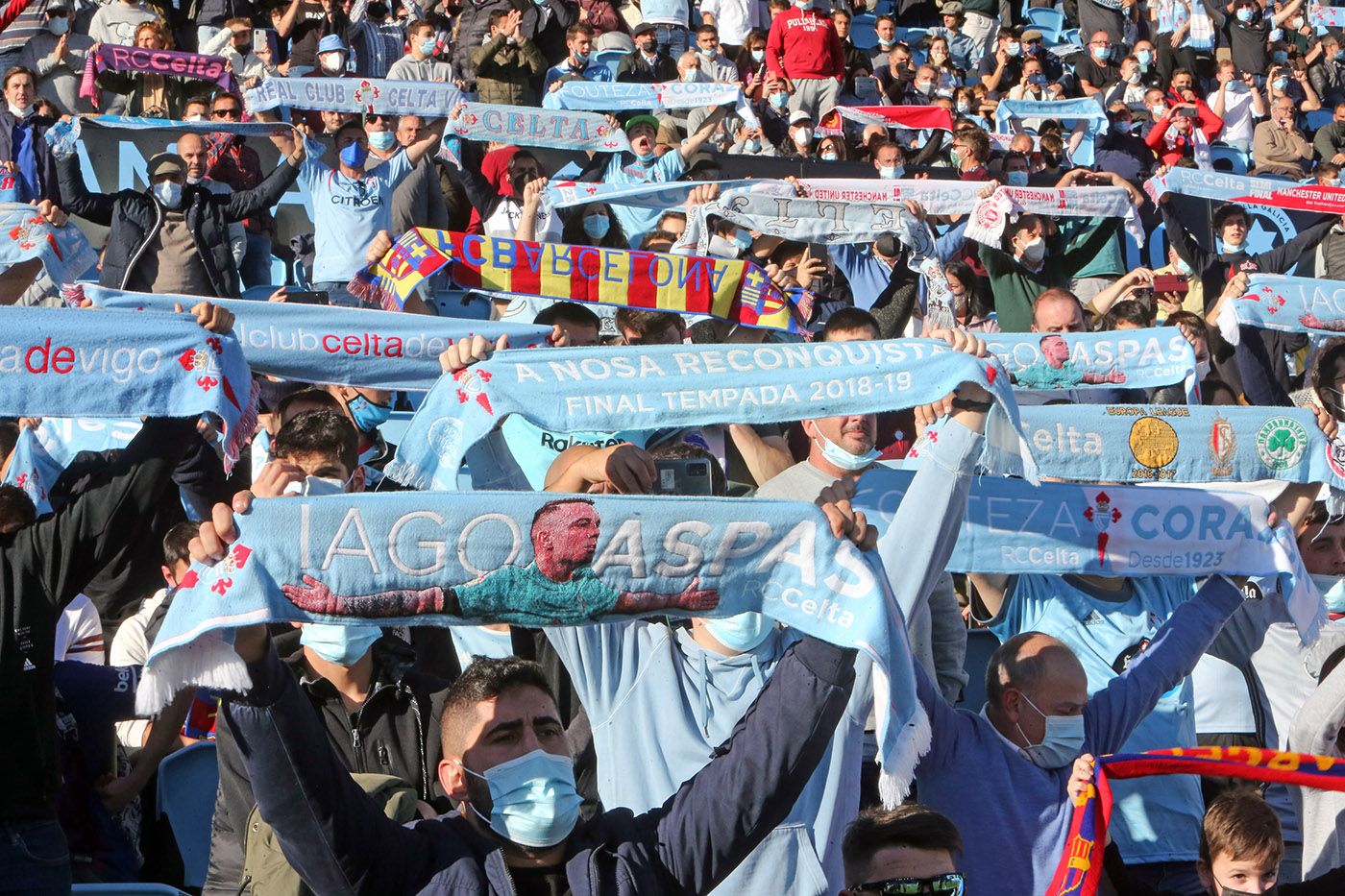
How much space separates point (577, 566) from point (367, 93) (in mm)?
8737

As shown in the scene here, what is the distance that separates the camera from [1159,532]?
5.29 meters

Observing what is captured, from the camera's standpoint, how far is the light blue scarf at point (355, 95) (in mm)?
11531

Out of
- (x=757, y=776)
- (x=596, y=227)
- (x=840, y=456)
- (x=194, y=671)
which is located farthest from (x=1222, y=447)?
(x=596, y=227)

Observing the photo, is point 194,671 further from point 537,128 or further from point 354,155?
point 537,128

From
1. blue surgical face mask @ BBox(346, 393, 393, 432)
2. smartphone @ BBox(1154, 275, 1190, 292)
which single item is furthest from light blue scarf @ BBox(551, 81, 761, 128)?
blue surgical face mask @ BBox(346, 393, 393, 432)

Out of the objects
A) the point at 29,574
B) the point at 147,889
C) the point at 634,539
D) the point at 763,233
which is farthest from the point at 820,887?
the point at 763,233

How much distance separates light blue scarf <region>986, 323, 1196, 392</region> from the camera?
6621 millimetres

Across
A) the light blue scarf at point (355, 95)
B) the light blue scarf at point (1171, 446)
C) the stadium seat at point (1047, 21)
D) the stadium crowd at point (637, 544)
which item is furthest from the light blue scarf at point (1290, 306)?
the stadium seat at point (1047, 21)

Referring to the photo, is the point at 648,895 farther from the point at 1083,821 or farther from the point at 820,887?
the point at 1083,821

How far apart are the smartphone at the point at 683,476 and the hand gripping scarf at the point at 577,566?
5.61 ft

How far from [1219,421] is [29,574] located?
358 cm

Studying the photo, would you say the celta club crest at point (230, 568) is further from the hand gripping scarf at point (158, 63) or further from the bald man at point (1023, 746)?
the hand gripping scarf at point (158, 63)

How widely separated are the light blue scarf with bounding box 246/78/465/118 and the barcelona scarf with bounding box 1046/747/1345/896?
834 cm

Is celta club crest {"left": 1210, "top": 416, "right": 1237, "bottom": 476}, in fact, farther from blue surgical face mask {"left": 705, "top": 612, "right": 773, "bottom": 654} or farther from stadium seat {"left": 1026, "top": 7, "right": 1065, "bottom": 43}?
stadium seat {"left": 1026, "top": 7, "right": 1065, "bottom": 43}
